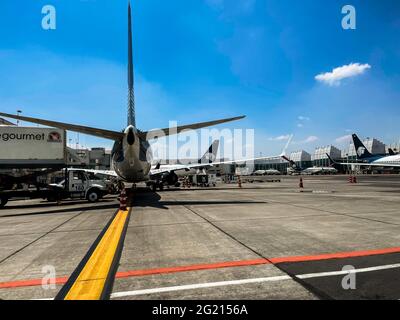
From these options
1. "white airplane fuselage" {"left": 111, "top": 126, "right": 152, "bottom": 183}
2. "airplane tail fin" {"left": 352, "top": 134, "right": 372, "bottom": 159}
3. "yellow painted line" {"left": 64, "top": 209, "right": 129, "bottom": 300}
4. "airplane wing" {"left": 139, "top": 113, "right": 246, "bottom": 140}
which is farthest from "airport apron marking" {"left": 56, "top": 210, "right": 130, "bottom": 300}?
"airplane tail fin" {"left": 352, "top": 134, "right": 372, "bottom": 159}

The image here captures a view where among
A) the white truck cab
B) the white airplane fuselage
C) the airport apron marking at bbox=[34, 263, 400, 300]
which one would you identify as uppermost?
the white airplane fuselage

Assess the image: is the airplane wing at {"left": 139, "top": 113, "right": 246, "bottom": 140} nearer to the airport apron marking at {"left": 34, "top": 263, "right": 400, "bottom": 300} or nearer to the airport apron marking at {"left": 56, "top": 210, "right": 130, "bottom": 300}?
the airport apron marking at {"left": 56, "top": 210, "right": 130, "bottom": 300}

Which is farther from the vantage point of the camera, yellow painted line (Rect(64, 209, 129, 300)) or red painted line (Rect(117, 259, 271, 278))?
red painted line (Rect(117, 259, 271, 278))

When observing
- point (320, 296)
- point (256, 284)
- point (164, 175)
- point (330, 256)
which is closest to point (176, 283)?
point (256, 284)

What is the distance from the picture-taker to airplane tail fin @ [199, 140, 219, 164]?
5629 cm

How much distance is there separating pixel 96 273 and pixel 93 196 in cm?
1982

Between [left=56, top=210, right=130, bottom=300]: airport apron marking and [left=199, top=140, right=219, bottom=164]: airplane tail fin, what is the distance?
4719cm

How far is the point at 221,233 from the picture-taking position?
9.38 m

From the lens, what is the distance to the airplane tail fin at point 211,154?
2216 inches

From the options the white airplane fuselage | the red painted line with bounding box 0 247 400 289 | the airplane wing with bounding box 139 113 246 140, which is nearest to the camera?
the red painted line with bounding box 0 247 400 289

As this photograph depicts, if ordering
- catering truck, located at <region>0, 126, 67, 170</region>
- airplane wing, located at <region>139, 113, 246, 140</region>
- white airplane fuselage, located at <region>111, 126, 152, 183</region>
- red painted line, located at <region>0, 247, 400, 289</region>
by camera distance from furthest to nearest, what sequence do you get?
catering truck, located at <region>0, 126, 67, 170</region> → white airplane fuselage, located at <region>111, 126, 152, 183</region> → airplane wing, located at <region>139, 113, 246, 140</region> → red painted line, located at <region>0, 247, 400, 289</region>

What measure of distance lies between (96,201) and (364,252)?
21.5 metres

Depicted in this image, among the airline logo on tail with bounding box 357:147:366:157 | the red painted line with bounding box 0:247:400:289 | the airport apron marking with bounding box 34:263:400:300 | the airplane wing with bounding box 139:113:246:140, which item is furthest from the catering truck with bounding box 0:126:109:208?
the airline logo on tail with bounding box 357:147:366:157

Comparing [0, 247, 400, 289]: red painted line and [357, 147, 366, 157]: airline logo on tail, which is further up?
[357, 147, 366, 157]: airline logo on tail
